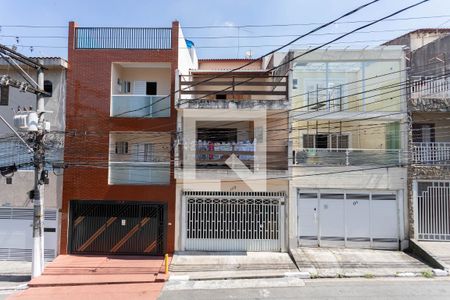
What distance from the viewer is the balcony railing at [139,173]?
47.7 feet

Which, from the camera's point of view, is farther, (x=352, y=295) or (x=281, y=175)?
(x=281, y=175)

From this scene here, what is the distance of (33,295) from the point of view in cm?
1084

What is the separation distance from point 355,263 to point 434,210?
4296mm

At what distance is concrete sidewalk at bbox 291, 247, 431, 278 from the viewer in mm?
11845

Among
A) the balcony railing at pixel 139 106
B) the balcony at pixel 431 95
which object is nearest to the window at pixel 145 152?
the balcony railing at pixel 139 106

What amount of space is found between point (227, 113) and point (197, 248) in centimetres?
551

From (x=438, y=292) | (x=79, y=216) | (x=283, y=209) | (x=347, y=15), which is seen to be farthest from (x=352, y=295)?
(x=79, y=216)

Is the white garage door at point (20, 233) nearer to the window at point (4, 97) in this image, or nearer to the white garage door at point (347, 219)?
the window at point (4, 97)

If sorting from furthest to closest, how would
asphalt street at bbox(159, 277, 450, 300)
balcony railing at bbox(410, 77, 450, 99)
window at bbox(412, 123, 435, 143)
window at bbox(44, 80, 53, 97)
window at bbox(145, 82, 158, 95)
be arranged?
window at bbox(145, 82, 158, 95)
window at bbox(412, 123, 435, 143)
balcony railing at bbox(410, 77, 450, 99)
window at bbox(44, 80, 53, 97)
asphalt street at bbox(159, 277, 450, 300)

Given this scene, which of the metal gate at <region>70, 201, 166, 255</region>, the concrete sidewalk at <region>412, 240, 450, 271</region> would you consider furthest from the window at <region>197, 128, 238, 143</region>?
the concrete sidewalk at <region>412, 240, 450, 271</region>

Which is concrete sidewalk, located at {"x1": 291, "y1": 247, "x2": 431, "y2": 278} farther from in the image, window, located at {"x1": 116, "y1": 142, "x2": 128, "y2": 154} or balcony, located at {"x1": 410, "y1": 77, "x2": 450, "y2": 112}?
window, located at {"x1": 116, "y1": 142, "x2": 128, "y2": 154}

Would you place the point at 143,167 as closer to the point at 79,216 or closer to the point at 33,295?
the point at 79,216

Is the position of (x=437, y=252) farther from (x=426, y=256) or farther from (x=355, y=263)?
(x=355, y=263)

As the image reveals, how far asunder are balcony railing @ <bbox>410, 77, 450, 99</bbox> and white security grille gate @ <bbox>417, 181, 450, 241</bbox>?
367 centimetres
